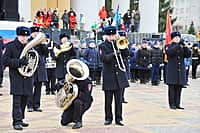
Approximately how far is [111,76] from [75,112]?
1.03 m

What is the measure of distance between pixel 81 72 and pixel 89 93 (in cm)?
43

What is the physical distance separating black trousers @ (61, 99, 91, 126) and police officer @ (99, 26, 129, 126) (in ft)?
1.74

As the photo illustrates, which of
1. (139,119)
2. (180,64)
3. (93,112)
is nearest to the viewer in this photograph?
(139,119)

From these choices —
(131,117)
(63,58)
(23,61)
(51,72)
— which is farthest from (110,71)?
(51,72)

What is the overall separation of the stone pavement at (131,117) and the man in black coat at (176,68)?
37 cm

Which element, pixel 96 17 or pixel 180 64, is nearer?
pixel 180 64

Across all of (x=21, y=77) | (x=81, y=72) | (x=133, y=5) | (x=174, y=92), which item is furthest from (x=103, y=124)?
(x=133, y=5)

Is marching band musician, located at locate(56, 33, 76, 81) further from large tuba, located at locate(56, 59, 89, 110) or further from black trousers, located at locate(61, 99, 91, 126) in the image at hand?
black trousers, located at locate(61, 99, 91, 126)

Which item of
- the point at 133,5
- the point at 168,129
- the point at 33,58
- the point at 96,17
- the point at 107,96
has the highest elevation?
the point at 133,5

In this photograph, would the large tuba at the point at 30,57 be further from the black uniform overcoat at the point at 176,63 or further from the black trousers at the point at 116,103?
the black uniform overcoat at the point at 176,63

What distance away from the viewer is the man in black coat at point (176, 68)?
11773 mm

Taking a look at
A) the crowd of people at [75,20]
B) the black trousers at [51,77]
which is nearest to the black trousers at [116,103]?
the black trousers at [51,77]

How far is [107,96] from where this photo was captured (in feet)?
31.0

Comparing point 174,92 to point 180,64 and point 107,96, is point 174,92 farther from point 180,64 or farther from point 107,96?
point 107,96
